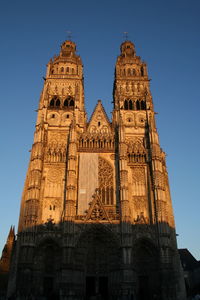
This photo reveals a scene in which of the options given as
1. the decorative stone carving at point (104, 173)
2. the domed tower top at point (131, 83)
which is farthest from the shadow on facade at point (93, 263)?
the domed tower top at point (131, 83)

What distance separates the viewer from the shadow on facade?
2283 cm

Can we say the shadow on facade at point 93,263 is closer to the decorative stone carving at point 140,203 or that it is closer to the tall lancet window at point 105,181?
the decorative stone carving at point 140,203

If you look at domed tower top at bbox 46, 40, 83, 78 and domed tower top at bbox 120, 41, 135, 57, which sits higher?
domed tower top at bbox 120, 41, 135, 57

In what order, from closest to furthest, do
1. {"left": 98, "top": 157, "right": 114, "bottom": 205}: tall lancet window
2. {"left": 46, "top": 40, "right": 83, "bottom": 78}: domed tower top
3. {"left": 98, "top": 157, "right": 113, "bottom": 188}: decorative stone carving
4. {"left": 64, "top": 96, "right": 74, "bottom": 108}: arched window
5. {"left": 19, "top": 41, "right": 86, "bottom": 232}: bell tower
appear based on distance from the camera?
{"left": 19, "top": 41, "right": 86, "bottom": 232}: bell tower, {"left": 98, "top": 157, "right": 114, "bottom": 205}: tall lancet window, {"left": 98, "top": 157, "right": 113, "bottom": 188}: decorative stone carving, {"left": 64, "top": 96, "right": 74, "bottom": 108}: arched window, {"left": 46, "top": 40, "right": 83, "bottom": 78}: domed tower top

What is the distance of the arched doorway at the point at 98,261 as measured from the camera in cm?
2409

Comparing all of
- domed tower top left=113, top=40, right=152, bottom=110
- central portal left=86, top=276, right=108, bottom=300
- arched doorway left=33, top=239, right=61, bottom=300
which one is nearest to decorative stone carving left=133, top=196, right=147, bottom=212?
central portal left=86, top=276, right=108, bottom=300

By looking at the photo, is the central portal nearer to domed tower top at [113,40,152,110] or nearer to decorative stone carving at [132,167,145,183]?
decorative stone carving at [132,167,145,183]

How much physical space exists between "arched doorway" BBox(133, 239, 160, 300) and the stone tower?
0.25 ft

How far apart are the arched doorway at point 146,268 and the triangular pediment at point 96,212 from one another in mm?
3634

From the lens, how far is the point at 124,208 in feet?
83.3

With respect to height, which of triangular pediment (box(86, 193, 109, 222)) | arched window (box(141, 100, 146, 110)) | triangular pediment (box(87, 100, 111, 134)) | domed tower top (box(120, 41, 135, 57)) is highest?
domed tower top (box(120, 41, 135, 57))

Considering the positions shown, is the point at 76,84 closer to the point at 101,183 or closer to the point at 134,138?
the point at 134,138

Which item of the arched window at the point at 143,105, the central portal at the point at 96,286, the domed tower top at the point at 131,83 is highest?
the domed tower top at the point at 131,83

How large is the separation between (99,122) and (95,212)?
447 inches
